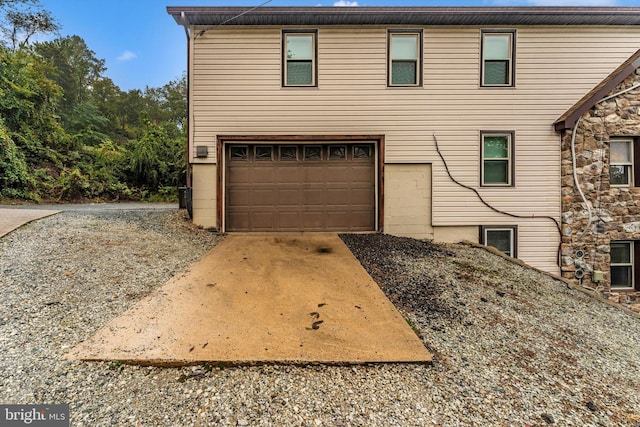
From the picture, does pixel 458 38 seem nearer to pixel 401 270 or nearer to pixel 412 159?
pixel 412 159

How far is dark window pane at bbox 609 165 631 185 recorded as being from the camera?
20.9 ft

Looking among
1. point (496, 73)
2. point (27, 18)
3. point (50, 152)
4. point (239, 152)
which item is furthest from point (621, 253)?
point (27, 18)

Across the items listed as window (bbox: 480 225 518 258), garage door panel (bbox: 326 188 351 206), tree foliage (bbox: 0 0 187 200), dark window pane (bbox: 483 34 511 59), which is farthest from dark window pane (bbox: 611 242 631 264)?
tree foliage (bbox: 0 0 187 200)

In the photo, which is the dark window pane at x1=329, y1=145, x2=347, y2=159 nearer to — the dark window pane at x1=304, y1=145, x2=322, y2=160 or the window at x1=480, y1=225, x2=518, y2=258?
the dark window pane at x1=304, y1=145, x2=322, y2=160

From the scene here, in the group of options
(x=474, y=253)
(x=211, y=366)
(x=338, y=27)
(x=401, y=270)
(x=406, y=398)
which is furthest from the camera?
(x=338, y=27)

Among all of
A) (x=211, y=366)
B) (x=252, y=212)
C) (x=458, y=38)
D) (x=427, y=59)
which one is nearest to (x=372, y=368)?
(x=211, y=366)

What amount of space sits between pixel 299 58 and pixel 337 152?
2.34m

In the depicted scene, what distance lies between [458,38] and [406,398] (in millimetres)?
7492

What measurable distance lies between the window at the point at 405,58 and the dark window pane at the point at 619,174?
4812mm

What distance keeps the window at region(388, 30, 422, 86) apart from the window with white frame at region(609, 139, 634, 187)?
4661 millimetres

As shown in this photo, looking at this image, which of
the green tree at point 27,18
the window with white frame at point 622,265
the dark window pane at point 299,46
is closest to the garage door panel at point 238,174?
the dark window pane at point 299,46

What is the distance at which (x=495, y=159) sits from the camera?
21.7 feet

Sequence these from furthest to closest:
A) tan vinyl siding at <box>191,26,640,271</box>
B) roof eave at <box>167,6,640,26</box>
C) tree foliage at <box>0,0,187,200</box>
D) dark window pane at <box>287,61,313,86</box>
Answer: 1. tree foliage at <box>0,0,187,200</box>
2. dark window pane at <box>287,61,313,86</box>
3. tan vinyl siding at <box>191,26,640,271</box>
4. roof eave at <box>167,6,640,26</box>

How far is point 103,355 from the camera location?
7.11ft
